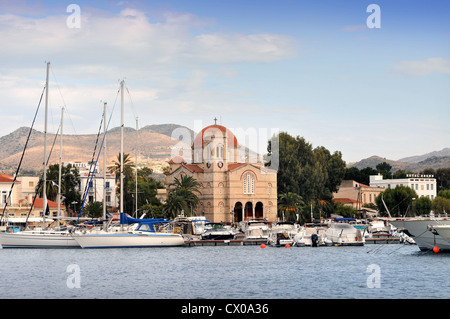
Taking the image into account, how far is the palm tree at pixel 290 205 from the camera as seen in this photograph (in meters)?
112

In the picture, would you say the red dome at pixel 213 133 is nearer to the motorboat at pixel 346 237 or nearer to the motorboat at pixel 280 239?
the motorboat at pixel 280 239

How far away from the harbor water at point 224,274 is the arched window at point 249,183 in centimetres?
5585

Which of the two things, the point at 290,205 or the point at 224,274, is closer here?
the point at 224,274

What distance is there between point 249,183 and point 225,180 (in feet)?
14.8

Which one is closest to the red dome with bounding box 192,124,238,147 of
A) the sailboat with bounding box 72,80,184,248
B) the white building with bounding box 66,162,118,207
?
the white building with bounding box 66,162,118,207

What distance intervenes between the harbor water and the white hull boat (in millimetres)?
779

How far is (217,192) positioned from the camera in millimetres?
112625

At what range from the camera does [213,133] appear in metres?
117

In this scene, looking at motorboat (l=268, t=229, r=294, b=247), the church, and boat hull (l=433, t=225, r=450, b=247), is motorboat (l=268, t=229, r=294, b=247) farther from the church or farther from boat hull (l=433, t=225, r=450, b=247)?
the church

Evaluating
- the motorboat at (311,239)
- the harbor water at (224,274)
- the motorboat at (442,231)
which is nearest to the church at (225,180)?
the motorboat at (311,239)

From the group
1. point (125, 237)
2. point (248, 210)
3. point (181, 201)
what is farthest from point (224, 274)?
point (248, 210)

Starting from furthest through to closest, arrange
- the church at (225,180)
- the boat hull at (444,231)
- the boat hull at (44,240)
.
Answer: the church at (225,180) < the boat hull at (44,240) < the boat hull at (444,231)

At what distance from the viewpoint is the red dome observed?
11700cm

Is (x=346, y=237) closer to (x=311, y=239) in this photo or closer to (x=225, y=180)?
(x=311, y=239)
